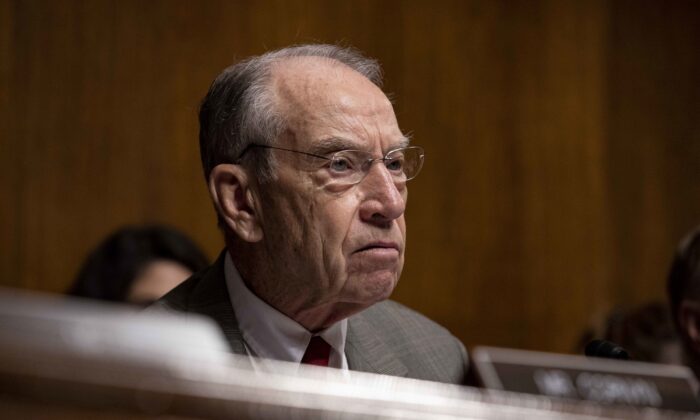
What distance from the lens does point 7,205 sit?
3.53m

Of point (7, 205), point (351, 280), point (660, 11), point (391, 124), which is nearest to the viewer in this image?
point (351, 280)

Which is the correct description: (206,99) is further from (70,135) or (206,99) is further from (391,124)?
(70,135)

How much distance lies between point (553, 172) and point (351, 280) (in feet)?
9.52

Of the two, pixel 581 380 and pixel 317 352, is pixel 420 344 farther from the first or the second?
pixel 581 380

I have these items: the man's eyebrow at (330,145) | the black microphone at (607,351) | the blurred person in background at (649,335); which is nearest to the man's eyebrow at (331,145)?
the man's eyebrow at (330,145)

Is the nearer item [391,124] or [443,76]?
[391,124]

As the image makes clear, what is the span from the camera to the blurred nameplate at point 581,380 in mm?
1267

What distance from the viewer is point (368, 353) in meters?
2.02

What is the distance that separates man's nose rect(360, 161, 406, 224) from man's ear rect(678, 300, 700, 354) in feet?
3.31

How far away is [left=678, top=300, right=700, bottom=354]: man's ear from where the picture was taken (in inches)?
98.0

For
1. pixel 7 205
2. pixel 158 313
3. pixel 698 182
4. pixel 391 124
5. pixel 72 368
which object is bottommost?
pixel 698 182

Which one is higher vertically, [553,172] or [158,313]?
[158,313]

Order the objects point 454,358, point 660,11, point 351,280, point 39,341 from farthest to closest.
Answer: point 660,11 < point 454,358 < point 351,280 < point 39,341

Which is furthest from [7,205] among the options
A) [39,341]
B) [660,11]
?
[660,11]
